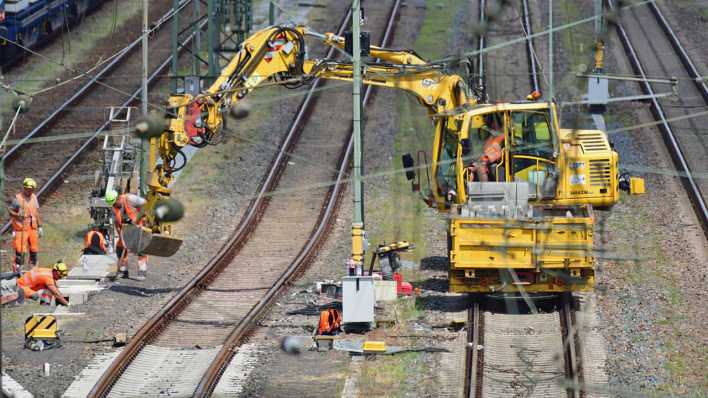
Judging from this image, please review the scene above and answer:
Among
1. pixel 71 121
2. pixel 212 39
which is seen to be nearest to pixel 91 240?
pixel 71 121

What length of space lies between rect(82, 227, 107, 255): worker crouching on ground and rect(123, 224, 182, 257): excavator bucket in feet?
5.31

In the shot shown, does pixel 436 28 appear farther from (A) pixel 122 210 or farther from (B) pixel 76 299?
(B) pixel 76 299

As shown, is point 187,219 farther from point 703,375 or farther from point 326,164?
point 703,375

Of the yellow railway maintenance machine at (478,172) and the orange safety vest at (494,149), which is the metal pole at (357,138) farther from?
the orange safety vest at (494,149)

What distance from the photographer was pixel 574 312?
21578 mm

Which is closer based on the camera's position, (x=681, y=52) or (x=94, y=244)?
(x=94, y=244)

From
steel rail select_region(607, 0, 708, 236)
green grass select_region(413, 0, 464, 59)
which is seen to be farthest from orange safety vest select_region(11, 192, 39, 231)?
green grass select_region(413, 0, 464, 59)

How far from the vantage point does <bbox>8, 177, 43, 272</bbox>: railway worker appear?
24.0 m

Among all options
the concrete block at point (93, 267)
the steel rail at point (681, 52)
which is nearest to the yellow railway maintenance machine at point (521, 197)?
the concrete block at point (93, 267)

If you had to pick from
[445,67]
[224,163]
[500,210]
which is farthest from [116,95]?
[500,210]

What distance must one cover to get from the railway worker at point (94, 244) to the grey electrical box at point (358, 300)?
5.86 meters

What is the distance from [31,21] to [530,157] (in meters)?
19.6

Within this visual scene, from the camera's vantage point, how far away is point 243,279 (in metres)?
24.6

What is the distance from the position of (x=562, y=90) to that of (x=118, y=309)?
1779 cm
